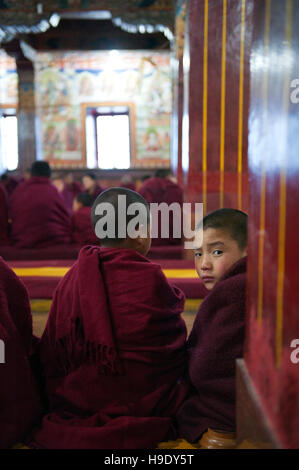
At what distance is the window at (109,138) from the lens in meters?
11.1

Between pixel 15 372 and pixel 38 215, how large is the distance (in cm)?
271

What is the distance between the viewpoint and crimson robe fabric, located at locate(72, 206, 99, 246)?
404cm

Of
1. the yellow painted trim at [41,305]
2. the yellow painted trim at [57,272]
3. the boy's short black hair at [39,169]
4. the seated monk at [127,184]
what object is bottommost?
the yellow painted trim at [41,305]

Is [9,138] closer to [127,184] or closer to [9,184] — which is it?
[9,184]

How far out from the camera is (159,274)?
1.49 metres

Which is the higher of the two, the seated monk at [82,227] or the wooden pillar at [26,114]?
the wooden pillar at [26,114]

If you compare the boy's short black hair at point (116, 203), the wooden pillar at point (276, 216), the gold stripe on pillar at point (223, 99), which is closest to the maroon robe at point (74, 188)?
the gold stripe on pillar at point (223, 99)

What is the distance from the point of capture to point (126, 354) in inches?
57.3

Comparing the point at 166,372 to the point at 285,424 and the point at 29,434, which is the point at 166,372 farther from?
the point at 285,424

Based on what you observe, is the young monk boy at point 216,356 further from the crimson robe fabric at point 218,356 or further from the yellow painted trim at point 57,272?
the yellow painted trim at point 57,272

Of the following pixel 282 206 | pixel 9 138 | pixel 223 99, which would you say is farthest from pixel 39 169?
pixel 9 138

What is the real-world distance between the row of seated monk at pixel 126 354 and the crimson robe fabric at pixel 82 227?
2470mm
